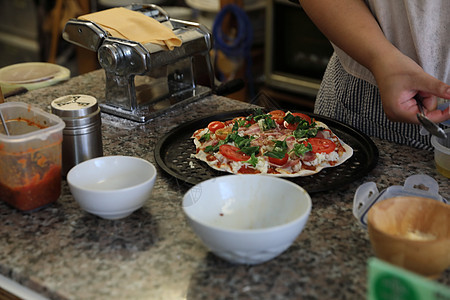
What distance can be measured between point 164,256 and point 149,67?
73 centimetres

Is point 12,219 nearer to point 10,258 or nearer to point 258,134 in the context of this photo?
point 10,258

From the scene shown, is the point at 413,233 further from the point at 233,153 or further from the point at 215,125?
the point at 215,125

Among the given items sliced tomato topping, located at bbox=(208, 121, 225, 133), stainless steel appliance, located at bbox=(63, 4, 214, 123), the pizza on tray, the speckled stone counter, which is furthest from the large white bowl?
stainless steel appliance, located at bbox=(63, 4, 214, 123)

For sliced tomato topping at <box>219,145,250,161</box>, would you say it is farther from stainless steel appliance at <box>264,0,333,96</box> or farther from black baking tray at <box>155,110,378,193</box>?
stainless steel appliance at <box>264,0,333,96</box>

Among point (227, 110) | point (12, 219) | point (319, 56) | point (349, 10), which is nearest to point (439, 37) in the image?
point (349, 10)

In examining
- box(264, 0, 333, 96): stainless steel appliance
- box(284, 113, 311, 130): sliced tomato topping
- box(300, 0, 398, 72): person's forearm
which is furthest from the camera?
box(264, 0, 333, 96): stainless steel appliance

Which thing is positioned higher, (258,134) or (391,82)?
(391,82)

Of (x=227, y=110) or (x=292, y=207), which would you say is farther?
(x=227, y=110)

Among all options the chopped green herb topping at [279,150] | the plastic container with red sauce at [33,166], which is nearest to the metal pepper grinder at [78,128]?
the plastic container with red sauce at [33,166]

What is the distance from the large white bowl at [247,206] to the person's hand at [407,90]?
1.26 ft

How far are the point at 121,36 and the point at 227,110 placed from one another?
393mm

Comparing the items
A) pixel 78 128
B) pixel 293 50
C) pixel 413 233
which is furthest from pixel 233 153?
pixel 293 50

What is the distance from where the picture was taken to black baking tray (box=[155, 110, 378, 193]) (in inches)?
50.2

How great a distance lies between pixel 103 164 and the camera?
3.98ft
